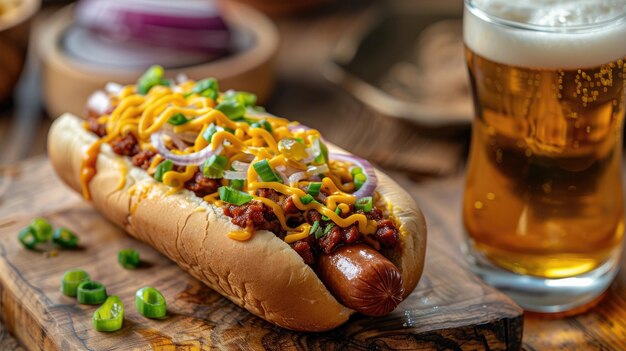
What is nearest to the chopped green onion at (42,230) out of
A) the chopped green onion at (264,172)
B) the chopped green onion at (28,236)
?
the chopped green onion at (28,236)

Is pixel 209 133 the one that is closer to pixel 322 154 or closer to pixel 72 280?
pixel 322 154

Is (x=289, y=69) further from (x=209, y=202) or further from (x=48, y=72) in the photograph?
(x=209, y=202)

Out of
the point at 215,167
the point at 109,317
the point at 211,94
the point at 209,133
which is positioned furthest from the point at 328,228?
the point at 211,94

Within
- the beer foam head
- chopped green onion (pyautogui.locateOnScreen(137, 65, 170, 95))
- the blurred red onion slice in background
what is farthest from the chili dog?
the blurred red onion slice in background

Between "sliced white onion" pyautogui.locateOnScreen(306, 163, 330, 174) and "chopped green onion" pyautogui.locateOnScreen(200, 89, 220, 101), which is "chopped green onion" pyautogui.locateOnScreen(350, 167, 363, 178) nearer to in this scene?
"sliced white onion" pyautogui.locateOnScreen(306, 163, 330, 174)

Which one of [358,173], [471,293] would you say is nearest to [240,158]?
[358,173]
